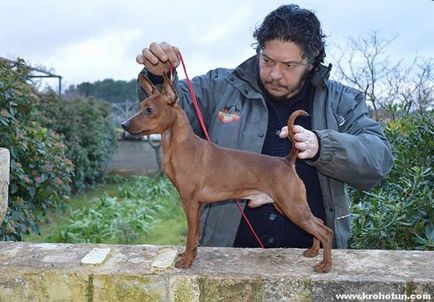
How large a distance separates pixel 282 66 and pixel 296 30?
0.62 ft

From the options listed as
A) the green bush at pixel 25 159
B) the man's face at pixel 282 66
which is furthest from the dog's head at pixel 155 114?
the green bush at pixel 25 159

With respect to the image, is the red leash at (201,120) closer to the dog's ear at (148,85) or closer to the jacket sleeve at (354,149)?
the dog's ear at (148,85)

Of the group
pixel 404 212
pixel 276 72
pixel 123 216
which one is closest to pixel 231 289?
pixel 276 72

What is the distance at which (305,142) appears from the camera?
89.1 inches

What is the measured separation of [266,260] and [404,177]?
191 centimetres

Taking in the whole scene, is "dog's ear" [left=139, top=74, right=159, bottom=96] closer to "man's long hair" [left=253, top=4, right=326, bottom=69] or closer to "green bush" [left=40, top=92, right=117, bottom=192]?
"man's long hair" [left=253, top=4, right=326, bottom=69]

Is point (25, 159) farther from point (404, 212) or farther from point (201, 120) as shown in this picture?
point (404, 212)

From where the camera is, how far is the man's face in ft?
8.71

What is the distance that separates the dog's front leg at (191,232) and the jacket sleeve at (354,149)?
24.0 inches

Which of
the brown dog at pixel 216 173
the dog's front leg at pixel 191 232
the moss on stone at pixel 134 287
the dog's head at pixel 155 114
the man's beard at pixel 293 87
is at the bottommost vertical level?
the moss on stone at pixel 134 287

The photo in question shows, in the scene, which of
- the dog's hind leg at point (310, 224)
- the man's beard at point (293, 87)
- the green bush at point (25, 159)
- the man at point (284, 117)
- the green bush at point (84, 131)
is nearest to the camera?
the dog's hind leg at point (310, 224)

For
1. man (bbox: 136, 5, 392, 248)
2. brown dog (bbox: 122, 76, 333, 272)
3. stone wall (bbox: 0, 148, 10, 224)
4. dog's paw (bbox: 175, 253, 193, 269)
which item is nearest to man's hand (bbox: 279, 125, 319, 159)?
brown dog (bbox: 122, 76, 333, 272)

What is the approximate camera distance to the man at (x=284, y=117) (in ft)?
8.70

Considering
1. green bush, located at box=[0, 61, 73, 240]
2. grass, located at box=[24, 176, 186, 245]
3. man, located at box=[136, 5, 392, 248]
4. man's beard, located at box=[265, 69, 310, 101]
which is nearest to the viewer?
man, located at box=[136, 5, 392, 248]
